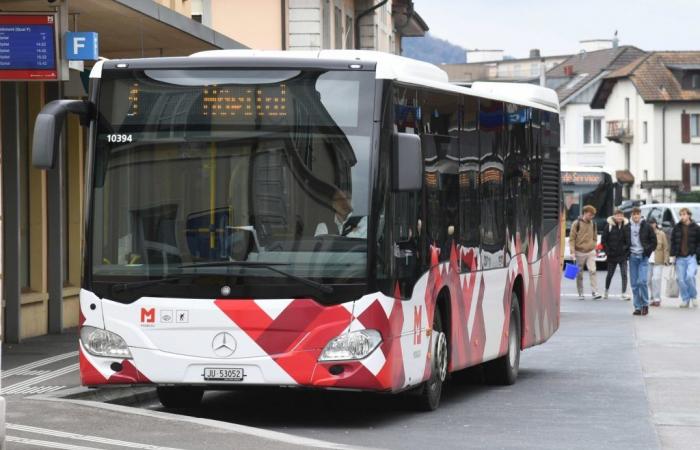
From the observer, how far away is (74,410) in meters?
12.1

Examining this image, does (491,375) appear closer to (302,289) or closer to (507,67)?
(302,289)

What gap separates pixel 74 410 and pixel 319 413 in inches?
87.8

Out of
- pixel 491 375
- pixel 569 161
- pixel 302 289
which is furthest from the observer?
pixel 569 161

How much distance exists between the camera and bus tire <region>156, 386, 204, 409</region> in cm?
1351

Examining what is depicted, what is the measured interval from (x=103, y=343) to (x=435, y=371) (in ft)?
9.14

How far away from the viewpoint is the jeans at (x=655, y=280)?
3170 cm

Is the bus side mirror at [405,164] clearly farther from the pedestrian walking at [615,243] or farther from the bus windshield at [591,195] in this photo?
the bus windshield at [591,195]

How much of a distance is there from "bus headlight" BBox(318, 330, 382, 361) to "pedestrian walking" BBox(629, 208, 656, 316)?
1732cm

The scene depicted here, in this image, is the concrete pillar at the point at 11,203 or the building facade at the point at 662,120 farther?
the building facade at the point at 662,120

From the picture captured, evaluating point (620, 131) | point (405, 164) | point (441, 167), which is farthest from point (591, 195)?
point (620, 131)

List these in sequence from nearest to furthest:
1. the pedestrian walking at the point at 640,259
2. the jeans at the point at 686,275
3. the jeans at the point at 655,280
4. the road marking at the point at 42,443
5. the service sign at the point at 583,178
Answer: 1. the road marking at the point at 42,443
2. the pedestrian walking at the point at 640,259
3. the jeans at the point at 686,275
4. the jeans at the point at 655,280
5. the service sign at the point at 583,178

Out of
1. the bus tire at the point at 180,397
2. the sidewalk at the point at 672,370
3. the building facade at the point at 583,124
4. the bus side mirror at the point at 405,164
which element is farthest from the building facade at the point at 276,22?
the building facade at the point at 583,124

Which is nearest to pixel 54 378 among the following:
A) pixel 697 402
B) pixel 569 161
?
pixel 697 402

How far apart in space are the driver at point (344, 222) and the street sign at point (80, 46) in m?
4.64
